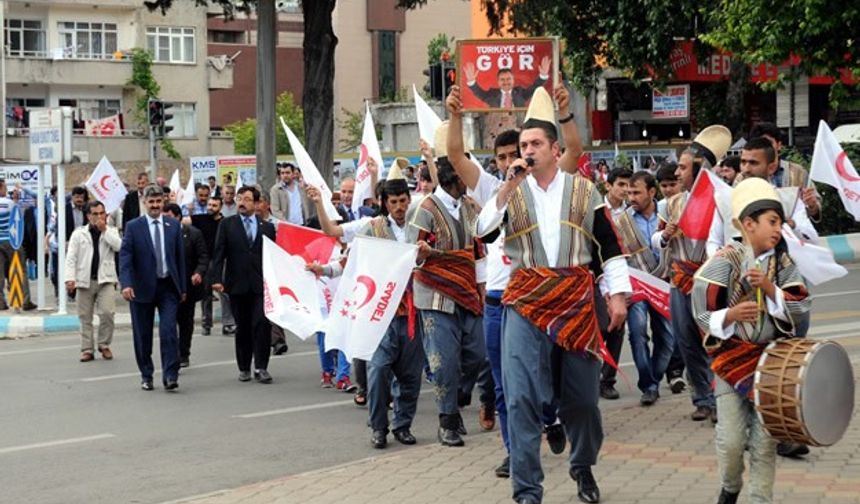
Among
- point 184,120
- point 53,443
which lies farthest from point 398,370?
point 184,120

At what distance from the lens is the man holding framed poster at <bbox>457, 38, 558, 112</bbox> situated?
36.6 m

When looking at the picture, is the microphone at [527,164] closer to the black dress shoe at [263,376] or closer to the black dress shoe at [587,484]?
the black dress shoe at [587,484]

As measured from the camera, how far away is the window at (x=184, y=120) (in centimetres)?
7062

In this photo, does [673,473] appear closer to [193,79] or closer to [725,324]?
[725,324]

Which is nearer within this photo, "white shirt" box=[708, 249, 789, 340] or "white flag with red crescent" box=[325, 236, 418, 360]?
"white shirt" box=[708, 249, 789, 340]

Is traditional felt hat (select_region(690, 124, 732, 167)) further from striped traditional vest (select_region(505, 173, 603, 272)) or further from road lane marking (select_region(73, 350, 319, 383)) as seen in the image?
road lane marking (select_region(73, 350, 319, 383))

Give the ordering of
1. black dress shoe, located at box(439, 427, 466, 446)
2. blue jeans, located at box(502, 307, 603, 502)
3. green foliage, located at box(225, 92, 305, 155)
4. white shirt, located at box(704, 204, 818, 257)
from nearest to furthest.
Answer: blue jeans, located at box(502, 307, 603, 502) → white shirt, located at box(704, 204, 818, 257) → black dress shoe, located at box(439, 427, 466, 446) → green foliage, located at box(225, 92, 305, 155)

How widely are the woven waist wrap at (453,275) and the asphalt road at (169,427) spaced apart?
1.18 meters

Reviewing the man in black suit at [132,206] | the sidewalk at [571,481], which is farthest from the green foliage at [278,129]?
the sidewalk at [571,481]

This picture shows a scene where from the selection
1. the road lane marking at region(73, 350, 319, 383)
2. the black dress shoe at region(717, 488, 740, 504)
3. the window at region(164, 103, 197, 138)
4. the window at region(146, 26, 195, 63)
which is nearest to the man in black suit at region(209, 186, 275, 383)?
the road lane marking at region(73, 350, 319, 383)

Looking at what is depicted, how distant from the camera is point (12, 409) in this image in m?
13.2

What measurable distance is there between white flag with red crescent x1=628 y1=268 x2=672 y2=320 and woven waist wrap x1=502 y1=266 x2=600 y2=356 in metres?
4.20

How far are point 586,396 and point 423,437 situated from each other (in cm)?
346

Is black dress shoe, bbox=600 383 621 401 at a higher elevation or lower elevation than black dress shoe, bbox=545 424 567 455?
lower
